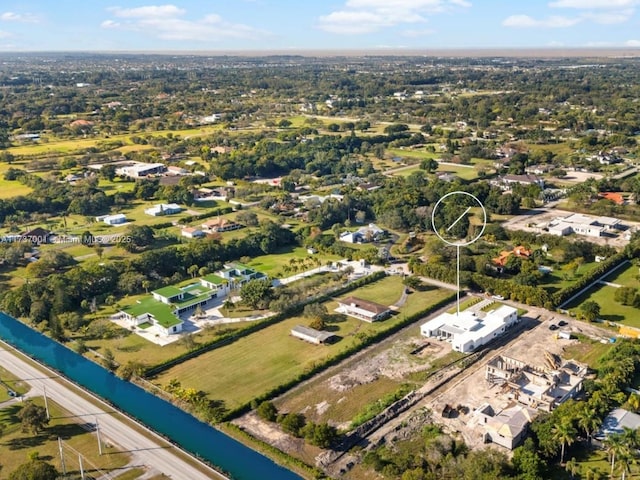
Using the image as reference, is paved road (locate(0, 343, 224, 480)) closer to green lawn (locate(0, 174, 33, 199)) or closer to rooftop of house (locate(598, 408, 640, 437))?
rooftop of house (locate(598, 408, 640, 437))

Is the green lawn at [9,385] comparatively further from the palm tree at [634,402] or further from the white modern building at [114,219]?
the palm tree at [634,402]

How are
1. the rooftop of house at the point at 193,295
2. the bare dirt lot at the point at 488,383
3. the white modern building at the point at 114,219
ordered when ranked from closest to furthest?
the bare dirt lot at the point at 488,383
the rooftop of house at the point at 193,295
the white modern building at the point at 114,219

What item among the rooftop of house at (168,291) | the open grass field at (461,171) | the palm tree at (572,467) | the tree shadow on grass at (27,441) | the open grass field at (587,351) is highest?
the open grass field at (461,171)

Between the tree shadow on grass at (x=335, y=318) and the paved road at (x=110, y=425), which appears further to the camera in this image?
the tree shadow on grass at (x=335, y=318)

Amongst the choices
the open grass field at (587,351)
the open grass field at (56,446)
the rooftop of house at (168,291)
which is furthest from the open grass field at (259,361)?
the open grass field at (587,351)

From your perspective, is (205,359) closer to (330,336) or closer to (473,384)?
(330,336)
